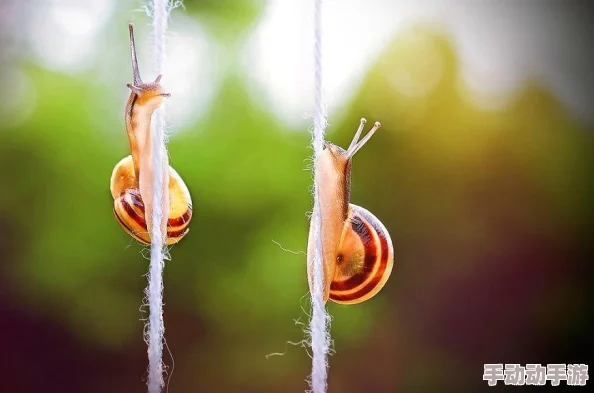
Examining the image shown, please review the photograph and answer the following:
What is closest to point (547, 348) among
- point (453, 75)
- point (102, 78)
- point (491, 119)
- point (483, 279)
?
point (483, 279)

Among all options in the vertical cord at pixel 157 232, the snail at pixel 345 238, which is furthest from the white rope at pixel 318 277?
the vertical cord at pixel 157 232

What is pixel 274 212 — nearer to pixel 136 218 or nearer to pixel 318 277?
pixel 136 218

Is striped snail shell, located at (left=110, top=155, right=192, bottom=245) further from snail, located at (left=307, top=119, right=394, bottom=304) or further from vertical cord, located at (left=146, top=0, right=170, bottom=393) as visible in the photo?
snail, located at (left=307, top=119, right=394, bottom=304)

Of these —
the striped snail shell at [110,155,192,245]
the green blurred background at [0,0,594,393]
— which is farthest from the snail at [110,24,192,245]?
the green blurred background at [0,0,594,393]

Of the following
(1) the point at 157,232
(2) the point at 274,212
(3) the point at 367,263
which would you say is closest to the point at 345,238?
(3) the point at 367,263

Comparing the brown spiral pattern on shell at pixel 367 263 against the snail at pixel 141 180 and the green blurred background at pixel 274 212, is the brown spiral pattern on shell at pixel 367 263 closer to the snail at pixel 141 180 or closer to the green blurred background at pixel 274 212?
the snail at pixel 141 180

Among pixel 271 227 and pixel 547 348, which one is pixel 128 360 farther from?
pixel 547 348

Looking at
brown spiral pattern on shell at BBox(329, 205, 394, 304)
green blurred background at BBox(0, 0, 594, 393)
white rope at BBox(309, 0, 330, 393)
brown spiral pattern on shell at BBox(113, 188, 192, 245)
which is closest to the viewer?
white rope at BBox(309, 0, 330, 393)

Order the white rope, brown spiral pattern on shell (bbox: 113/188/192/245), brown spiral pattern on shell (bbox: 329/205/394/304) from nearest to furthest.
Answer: the white rope
brown spiral pattern on shell (bbox: 329/205/394/304)
brown spiral pattern on shell (bbox: 113/188/192/245)

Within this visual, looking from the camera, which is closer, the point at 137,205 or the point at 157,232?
the point at 157,232
